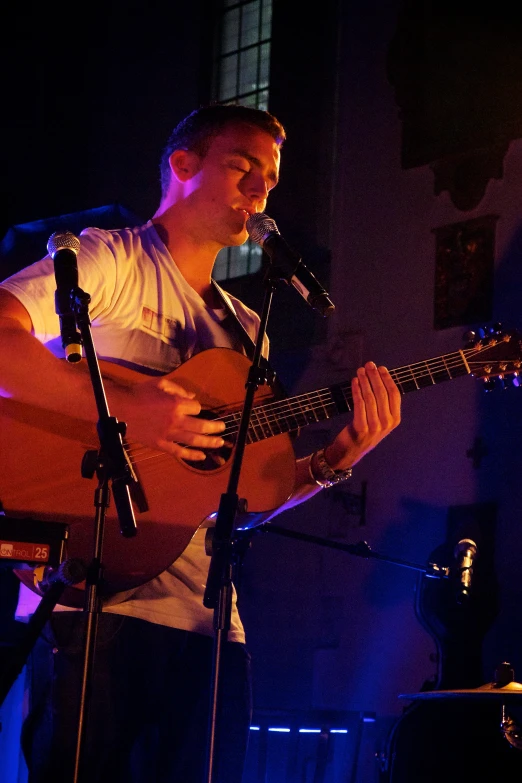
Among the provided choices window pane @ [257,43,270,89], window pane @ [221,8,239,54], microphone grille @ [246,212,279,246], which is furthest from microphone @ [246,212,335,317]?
window pane @ [221,8,239,54]

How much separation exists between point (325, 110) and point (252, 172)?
653cm

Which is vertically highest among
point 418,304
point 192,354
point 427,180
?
point 427,180

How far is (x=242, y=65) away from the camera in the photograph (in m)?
10.7

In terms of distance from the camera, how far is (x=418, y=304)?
8727 millimetres

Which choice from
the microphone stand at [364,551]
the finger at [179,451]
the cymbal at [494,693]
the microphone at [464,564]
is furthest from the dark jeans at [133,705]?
the microphone at [464,564]

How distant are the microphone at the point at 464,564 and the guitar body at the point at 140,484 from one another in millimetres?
4482

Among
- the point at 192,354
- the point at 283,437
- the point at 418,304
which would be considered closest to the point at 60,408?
the point at 192,354

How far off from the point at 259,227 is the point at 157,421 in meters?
0.66

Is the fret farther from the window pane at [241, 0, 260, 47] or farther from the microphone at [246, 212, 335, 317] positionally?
the window pane at [241, 0, 260, 47]

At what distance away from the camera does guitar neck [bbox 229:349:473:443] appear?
3.11 metres

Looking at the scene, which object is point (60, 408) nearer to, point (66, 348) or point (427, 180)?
point (66, 348)

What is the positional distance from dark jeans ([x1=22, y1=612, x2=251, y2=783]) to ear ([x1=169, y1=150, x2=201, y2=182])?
155 centimetres

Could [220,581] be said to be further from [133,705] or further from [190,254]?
[190,254]

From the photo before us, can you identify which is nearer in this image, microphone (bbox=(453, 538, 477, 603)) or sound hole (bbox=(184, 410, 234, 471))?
sound hole (bbox=(184, 410, 234, 471))
